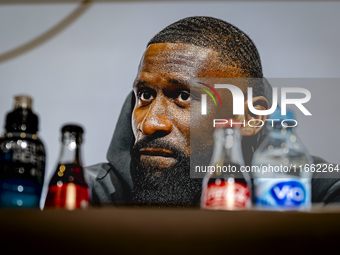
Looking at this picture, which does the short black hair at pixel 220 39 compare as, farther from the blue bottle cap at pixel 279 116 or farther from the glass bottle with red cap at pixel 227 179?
the glass bottle with red cap at pixel 227 179

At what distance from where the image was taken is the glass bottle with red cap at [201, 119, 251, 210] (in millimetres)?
694

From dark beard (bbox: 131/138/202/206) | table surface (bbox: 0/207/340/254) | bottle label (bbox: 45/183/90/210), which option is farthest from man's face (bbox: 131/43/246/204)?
table surface (bbox: 0/207/340/254)

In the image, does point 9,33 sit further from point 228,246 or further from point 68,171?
point 228,246

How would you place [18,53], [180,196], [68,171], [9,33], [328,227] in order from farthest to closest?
[9,33] < [18,53] < [180,196] < [68,171] < [328,227]

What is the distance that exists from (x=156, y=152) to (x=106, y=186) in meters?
0.16

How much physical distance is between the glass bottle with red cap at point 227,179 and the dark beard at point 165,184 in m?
0.05

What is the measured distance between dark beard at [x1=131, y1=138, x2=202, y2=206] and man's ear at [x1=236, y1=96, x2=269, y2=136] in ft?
0.54

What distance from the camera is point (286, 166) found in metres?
0.86

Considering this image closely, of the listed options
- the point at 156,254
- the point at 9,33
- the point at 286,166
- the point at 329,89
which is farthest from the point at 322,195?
the point at 9,33

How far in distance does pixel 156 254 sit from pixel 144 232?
6cm

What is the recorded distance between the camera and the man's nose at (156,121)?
94 cm

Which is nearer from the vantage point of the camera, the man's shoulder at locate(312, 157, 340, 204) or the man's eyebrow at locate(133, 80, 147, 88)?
the man's shoulder at locate(312, 157, 340, 204)

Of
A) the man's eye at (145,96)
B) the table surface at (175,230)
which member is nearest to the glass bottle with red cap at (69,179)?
the table surface at (175,230)

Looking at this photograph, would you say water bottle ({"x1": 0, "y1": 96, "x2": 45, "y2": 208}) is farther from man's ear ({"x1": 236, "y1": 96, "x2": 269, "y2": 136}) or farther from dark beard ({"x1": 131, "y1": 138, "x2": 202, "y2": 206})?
man's ear ({"x1": 236, "y1": 96, "x2": 269, "y2": 136})
